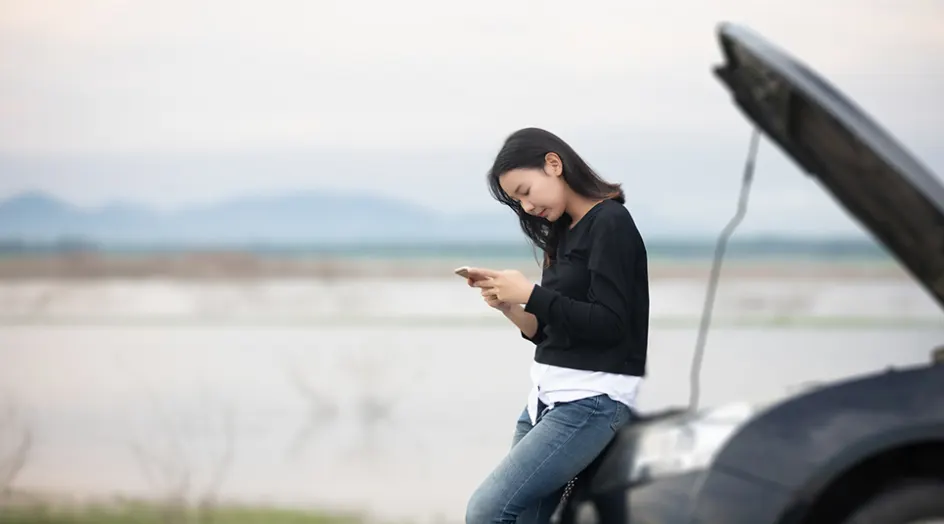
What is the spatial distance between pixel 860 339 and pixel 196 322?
35.4 feet

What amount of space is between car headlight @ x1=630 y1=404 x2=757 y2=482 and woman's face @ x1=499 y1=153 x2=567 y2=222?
566 millimetres

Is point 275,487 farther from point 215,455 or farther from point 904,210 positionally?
point 904,210

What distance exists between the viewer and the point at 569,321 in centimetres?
259

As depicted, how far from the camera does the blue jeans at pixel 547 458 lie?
8.64 feet

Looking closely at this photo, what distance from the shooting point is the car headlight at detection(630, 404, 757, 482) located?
2.56 meters

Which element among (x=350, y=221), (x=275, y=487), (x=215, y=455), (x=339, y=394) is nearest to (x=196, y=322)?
(x=339, y=394)

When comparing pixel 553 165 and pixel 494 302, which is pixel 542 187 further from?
pixel 494 302

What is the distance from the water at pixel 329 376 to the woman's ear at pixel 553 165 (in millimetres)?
717

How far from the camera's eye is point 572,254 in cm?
273

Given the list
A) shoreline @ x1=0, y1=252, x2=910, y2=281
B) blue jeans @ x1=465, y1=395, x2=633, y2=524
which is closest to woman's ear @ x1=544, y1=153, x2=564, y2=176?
blue jeans @ x1=465, y1=395, x2=633, y2=524

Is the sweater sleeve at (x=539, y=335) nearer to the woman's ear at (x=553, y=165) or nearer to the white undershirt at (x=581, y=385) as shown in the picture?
the white undershirt at (x=581, y=385)

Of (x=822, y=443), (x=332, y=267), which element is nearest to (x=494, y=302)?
(x=822, y=443)

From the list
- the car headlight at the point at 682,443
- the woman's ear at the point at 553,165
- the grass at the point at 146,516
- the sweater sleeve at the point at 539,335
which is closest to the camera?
the car headlight at the point at 682,443

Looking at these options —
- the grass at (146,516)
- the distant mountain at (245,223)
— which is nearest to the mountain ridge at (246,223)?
the distant mountain at (245,223)
